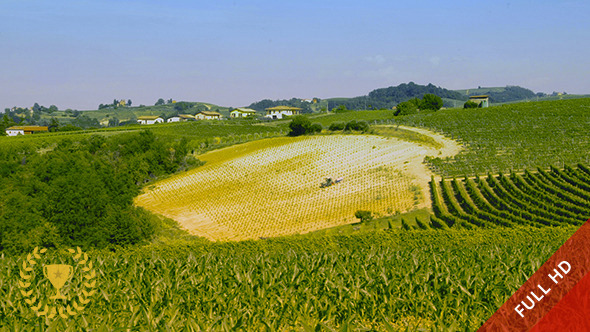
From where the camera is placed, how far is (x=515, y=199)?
114 feet

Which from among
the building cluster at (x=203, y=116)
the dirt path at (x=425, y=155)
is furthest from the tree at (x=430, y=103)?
the dirt path at (x=425, y=155)

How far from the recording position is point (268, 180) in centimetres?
5469

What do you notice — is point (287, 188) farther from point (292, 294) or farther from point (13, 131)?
point (13, 131)

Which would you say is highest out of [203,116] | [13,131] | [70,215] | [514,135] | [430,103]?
[430,103]

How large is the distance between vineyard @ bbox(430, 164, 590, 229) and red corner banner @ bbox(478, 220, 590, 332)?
1649cm

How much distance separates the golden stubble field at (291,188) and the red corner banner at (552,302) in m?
25.0

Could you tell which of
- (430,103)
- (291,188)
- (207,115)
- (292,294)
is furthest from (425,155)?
(207,115)

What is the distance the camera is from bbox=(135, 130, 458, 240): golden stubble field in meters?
39.8

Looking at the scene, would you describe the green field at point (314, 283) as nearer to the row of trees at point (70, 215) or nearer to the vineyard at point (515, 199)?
the vineyard at point (515, 199)

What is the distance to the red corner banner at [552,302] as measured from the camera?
6.86 metres

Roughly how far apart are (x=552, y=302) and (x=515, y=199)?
2960 centimetres

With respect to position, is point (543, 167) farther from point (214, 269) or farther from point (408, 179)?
point (214, 269)

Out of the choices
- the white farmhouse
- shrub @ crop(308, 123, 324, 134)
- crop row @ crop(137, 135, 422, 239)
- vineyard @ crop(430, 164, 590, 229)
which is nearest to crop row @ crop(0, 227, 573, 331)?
vineyard @ crop(430, 164, 590, 229)

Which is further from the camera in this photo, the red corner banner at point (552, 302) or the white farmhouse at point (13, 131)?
the white farmhouse at point (13, 131)
